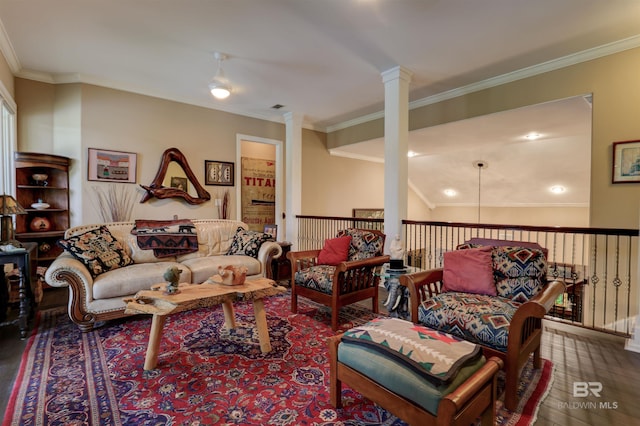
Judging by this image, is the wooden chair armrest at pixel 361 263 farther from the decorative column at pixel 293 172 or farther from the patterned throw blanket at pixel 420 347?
the decorative column at pixel 293 172

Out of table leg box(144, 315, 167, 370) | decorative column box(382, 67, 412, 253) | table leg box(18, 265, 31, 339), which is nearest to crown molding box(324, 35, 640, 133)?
decorative column box(382, 67, 412, 253)

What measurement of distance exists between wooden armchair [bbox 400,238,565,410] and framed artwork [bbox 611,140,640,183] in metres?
1.76

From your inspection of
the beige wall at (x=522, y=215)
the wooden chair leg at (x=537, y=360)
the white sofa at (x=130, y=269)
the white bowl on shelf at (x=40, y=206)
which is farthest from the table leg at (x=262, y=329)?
the beige wall at (x=522, y=215)

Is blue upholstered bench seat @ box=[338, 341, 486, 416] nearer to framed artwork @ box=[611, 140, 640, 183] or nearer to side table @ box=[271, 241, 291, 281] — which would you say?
side table @ box=[271, 241, 291, 281]

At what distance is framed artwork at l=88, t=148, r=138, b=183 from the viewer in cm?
416

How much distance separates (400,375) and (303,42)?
311cm

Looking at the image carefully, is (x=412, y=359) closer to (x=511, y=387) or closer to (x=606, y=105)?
(x=511, y=387)

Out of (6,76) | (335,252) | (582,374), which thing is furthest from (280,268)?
(6,76)

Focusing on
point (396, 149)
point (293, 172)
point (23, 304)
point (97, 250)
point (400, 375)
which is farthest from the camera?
point (293, 172)

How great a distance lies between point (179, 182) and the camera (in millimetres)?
4805

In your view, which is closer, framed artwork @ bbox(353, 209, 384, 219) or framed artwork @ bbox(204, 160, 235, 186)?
framed artwork @ bbox(204, 160, 235, 186)

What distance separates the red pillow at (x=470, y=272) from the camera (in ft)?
7.47

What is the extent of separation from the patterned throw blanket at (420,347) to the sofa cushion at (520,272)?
94cm

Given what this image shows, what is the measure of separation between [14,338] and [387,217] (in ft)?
12.7
